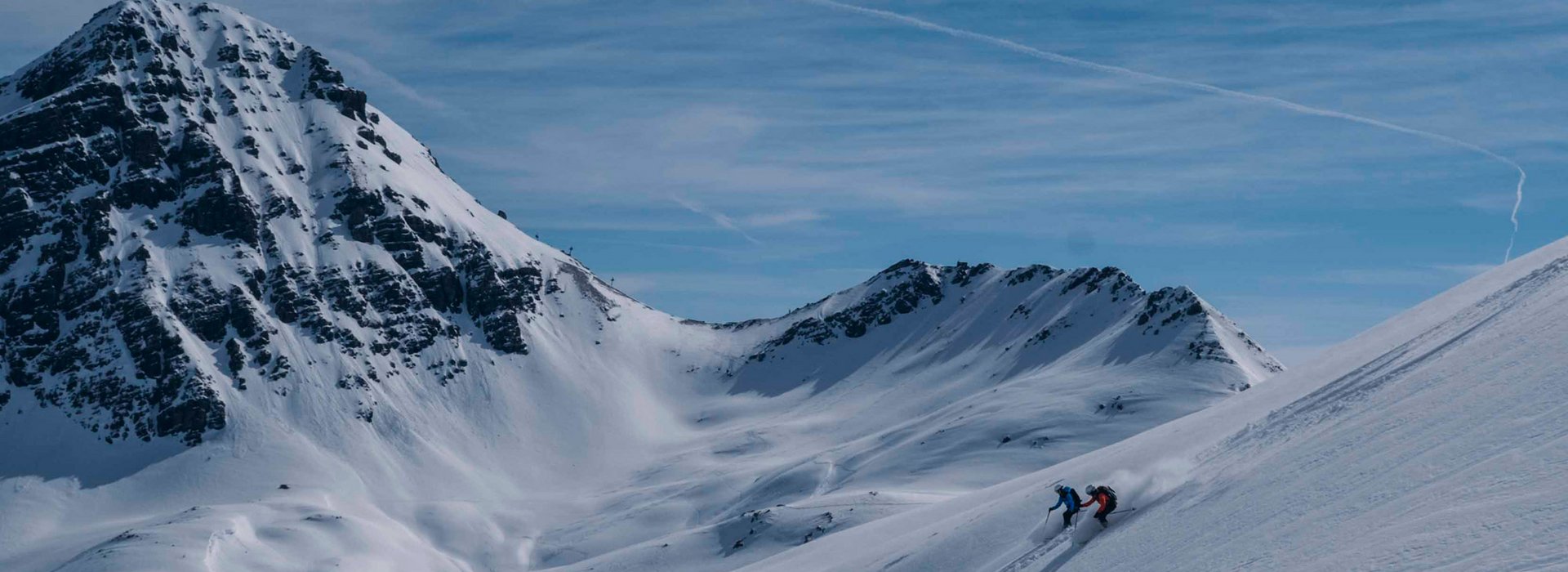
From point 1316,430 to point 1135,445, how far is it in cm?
1341

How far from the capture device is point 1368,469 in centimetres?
2483

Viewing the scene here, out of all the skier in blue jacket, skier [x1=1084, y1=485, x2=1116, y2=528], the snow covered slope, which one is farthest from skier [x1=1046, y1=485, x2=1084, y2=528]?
the snow covered slope

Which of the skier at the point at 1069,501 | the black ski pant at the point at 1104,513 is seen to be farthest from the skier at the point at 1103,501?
the skier at the point at 1069,501

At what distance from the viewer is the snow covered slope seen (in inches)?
763

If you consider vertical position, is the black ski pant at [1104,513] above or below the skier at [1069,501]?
below

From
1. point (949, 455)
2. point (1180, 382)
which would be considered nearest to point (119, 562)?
point (949, 455)

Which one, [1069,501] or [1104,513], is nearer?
[1104,513]

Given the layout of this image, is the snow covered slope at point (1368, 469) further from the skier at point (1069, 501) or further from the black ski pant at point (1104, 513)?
the skier at point (1069, 501)

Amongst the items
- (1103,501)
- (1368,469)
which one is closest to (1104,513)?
(1103,501)

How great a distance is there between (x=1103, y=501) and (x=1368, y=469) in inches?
365

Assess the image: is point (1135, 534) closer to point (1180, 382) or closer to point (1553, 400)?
point (1553, 400)

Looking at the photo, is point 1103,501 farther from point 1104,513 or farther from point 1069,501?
point 1069,501

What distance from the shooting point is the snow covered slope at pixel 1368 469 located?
19.4 meters

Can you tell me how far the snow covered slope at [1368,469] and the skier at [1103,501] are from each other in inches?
9.7
